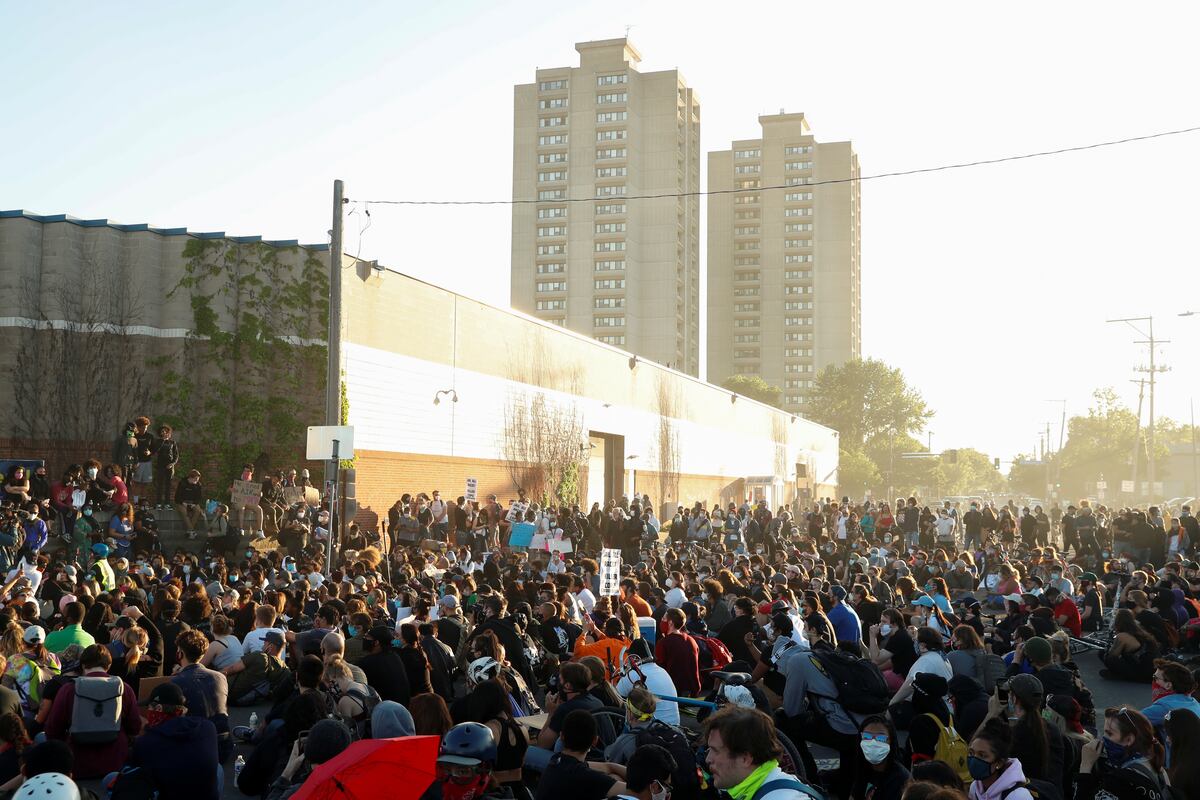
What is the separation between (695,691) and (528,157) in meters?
116

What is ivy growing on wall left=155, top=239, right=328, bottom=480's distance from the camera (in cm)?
2862

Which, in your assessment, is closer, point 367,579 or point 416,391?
point 367,579

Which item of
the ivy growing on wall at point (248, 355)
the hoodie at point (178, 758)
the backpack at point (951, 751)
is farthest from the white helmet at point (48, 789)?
the ivy growing on wall at point (248, 355)

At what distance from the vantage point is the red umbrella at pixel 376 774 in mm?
5297

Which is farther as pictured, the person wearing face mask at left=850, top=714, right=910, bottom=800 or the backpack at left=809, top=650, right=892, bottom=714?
the backpack at left=809, top=650, right=892, bottom=714

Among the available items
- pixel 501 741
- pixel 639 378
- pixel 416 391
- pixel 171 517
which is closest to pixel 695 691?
pixel 501 741

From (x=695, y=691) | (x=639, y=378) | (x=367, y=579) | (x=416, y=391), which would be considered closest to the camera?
(x=695, y=691)

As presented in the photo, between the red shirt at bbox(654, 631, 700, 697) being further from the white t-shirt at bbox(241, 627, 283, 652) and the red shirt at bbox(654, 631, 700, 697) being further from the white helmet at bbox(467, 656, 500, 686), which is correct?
the white t-shirt at bbox(241, 627, 283, 652)

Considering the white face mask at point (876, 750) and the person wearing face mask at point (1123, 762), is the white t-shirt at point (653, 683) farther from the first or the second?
the person wearing face mask at point (1123, 762)

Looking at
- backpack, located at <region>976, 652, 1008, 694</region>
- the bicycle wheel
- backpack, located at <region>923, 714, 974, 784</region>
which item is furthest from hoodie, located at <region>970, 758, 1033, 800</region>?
backpack, located at <region>976, 652, 1008, 694</region>

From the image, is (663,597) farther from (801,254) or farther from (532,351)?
(801,254)

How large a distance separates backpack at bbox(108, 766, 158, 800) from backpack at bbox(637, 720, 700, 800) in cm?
338

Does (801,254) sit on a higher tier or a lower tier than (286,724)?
higher

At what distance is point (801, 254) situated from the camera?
154m
